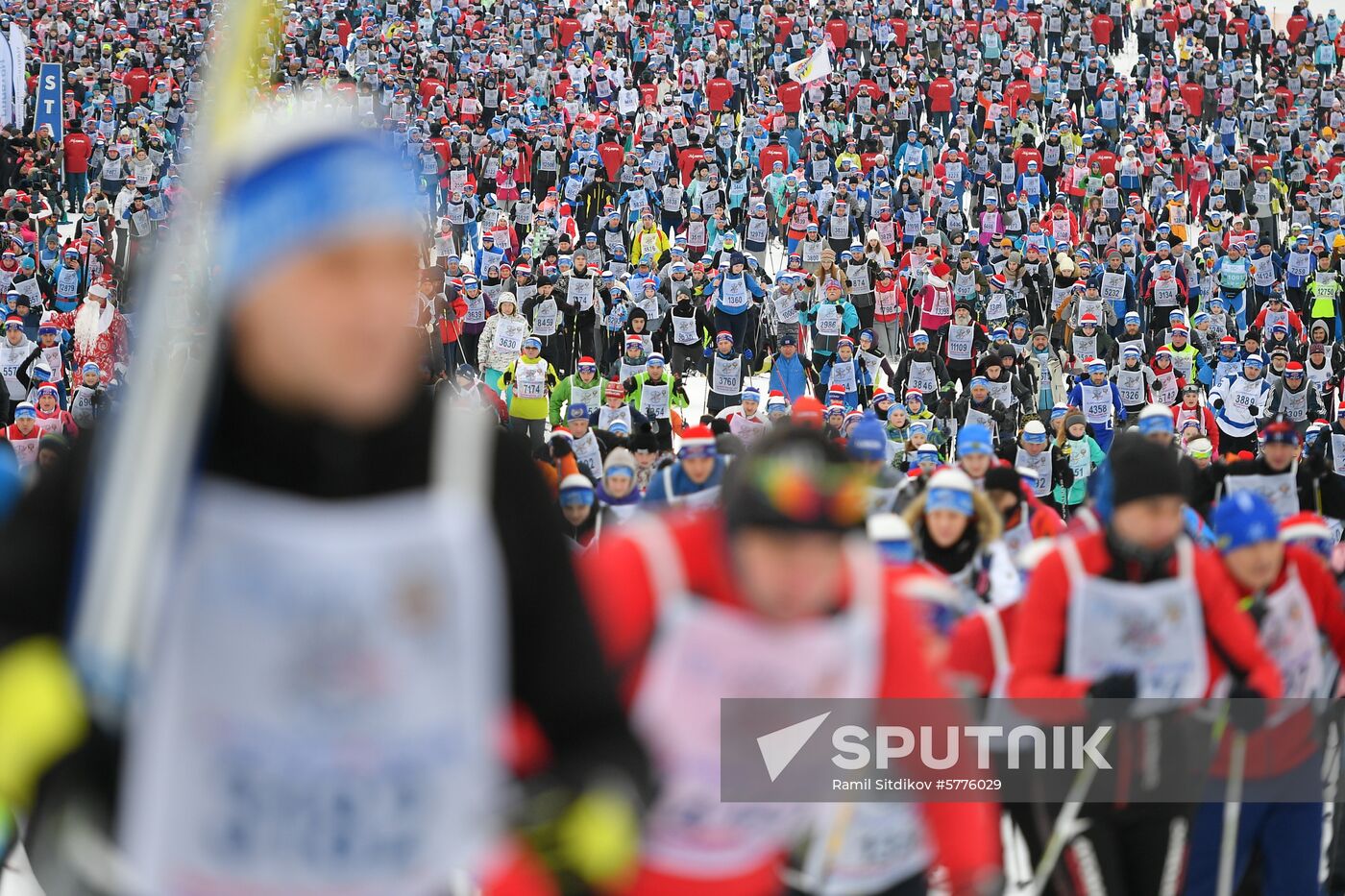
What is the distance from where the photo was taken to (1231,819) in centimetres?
450

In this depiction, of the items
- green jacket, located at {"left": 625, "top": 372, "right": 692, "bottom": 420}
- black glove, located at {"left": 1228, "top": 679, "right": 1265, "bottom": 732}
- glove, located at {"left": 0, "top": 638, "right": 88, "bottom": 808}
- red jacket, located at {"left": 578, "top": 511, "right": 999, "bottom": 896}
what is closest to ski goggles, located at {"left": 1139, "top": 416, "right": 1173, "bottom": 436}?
black glove, located at {"left": 1228, "top": 679, "right": 1265, "bottom": 732}

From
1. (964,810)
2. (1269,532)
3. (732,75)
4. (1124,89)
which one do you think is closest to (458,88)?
(732,75)

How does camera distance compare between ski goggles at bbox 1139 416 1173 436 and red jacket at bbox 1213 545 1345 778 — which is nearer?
red jacket at bbox 1213 545 1345 778

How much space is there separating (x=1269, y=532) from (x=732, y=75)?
24141mm

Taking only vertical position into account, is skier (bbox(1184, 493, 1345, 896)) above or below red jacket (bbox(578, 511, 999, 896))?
below

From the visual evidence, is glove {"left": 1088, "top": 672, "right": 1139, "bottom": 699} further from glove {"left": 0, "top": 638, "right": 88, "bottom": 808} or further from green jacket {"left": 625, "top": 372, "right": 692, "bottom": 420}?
green jacket {"left": 625, "top": 372, "right": 692, "bottom": 420}

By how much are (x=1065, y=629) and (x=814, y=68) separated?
2362 centimetres

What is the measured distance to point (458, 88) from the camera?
85.1ft

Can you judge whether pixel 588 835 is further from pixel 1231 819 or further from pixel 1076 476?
pixel 1076 476

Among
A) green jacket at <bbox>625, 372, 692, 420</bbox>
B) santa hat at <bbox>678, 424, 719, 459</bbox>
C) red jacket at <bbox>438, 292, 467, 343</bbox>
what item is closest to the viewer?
santa hat at <bbox>678, 424, 719, 459</bbox>

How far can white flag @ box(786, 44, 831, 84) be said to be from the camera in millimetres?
26438

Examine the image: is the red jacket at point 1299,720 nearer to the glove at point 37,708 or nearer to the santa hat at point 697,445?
the glove at point 37,708

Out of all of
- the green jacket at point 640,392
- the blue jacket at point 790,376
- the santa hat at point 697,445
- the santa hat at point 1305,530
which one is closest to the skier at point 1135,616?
the santa hat at point 1305,530

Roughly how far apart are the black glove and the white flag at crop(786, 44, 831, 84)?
76.0 ft
